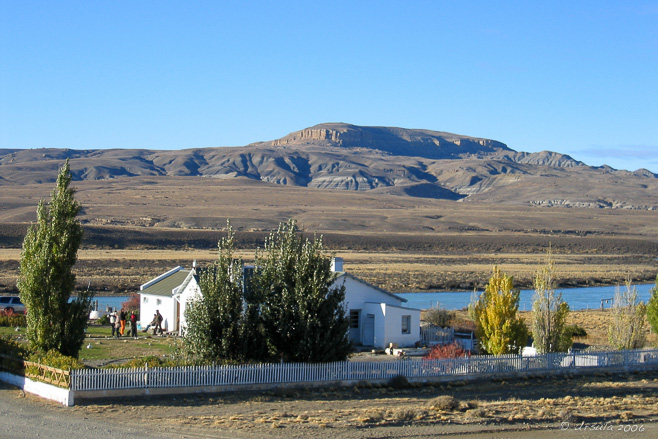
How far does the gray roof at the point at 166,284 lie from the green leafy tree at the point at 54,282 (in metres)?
12.6

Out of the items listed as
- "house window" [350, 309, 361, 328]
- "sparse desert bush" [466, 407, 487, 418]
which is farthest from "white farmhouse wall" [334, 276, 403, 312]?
"sparse desert bush" [466, 407, 487, 418]

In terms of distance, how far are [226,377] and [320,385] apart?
2.91 metres

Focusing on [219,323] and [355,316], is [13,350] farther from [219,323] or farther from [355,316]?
[355,316]

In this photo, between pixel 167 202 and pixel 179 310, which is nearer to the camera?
pixel 179 310

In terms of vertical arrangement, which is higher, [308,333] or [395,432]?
[308,333]

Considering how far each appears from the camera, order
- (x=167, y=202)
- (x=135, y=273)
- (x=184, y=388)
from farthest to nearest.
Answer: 1. (x=167, y=202)
2. (x=135, y=273)
3. (x=184, y=388)

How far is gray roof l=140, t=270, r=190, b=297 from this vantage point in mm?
36500

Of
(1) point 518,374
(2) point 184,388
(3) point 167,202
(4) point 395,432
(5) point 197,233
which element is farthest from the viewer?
(3) point 167,202

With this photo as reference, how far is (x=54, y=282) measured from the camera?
2289cm

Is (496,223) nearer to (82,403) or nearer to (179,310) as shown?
(179,310)

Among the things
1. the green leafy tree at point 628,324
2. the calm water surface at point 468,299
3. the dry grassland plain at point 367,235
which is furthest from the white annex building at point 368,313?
the dry grassland plain at point 367,235

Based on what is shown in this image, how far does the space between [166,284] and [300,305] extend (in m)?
16.1

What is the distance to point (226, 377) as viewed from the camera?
21.6m

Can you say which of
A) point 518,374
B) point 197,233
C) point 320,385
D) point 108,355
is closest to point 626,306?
point 518,374
